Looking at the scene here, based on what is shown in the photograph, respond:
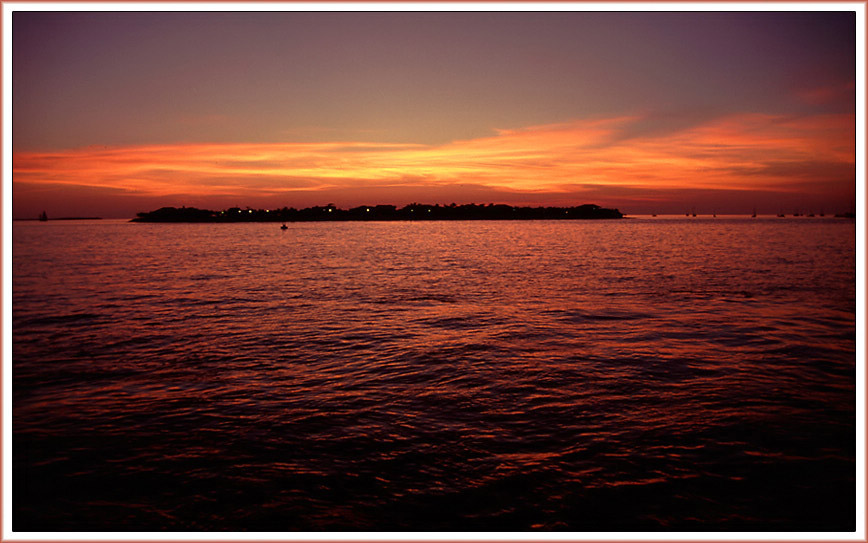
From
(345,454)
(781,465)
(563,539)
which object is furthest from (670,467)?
(345,454)

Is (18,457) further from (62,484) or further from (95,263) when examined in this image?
(95,263)

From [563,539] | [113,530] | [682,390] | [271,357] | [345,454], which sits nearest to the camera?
[563,539]

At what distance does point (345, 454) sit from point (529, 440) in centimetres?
385

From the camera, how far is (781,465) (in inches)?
378

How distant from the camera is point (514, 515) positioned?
8055 mm

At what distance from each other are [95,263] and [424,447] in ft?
195

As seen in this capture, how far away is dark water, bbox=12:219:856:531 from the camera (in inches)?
327

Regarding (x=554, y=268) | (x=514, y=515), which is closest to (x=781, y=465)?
(x=514, y=515)

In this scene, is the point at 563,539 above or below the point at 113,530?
above

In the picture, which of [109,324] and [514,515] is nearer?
[514,515]

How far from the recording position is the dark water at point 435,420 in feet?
27.3

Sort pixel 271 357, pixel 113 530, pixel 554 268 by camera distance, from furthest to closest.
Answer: pixel 554 268
pixel 271 357
pixel 113 530

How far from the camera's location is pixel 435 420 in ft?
37.6

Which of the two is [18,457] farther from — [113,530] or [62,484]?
[113,530]
